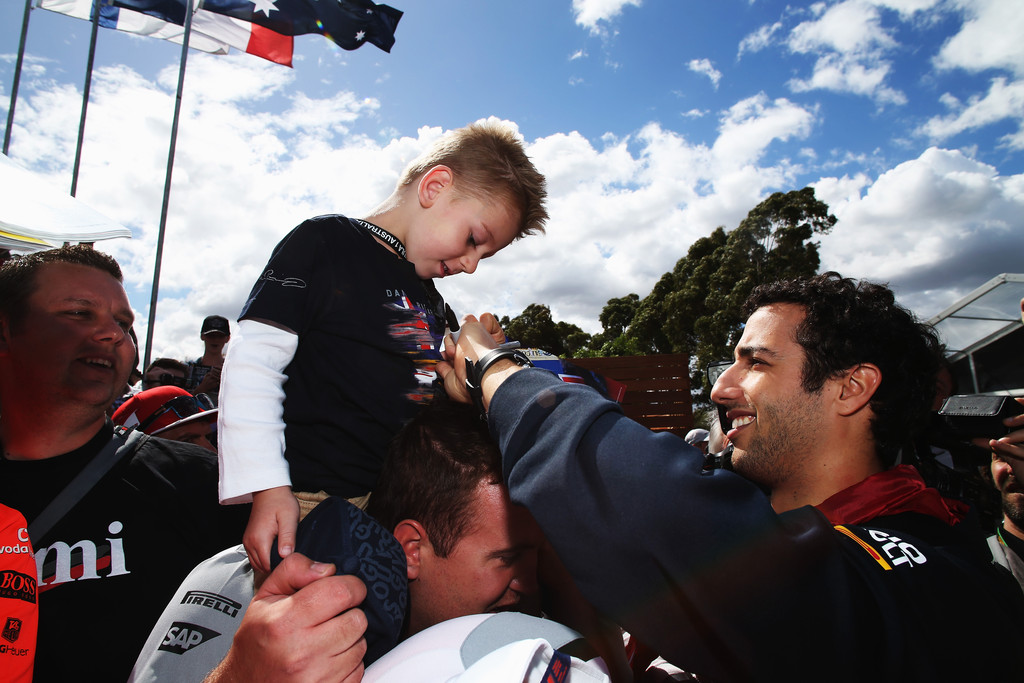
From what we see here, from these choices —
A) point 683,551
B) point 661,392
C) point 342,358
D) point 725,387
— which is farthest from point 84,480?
point 661,392

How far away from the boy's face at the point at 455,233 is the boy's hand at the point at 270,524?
928 mm

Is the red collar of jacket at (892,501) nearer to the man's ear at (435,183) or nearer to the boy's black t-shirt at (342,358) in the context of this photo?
the boy's black t-shirt at (342,358)

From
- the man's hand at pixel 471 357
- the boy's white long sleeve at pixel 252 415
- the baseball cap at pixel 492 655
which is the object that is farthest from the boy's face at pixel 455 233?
the baseball cap at pixel 492 655

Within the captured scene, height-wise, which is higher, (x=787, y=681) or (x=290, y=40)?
(x=290, y=40)

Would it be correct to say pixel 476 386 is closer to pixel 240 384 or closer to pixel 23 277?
pixel 240 384

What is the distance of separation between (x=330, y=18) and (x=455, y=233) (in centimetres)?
1027

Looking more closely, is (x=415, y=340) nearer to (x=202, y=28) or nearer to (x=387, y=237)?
(x=387, y=237)

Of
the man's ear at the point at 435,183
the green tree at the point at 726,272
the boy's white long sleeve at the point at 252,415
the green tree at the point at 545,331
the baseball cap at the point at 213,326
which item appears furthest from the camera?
the green tree at the point at 545,331

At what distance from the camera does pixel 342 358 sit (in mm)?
1729

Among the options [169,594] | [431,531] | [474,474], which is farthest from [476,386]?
[169,594]

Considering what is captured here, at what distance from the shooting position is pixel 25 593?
132 cm

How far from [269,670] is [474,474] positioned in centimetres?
68

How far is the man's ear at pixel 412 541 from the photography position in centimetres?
153

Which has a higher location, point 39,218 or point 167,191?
point 167,191
